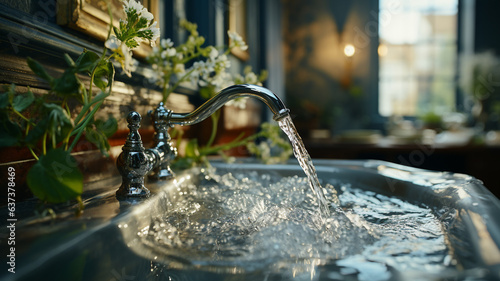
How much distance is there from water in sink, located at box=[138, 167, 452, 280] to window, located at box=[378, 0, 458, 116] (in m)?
3.19

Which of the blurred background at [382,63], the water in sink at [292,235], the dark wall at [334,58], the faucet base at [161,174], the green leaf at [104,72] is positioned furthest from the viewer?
the dark wall at [334,58]

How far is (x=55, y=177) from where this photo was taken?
42 centimetres

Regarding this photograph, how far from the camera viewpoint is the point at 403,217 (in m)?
0.63

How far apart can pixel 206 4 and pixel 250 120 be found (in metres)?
0.67

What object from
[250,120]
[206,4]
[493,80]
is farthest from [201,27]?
[493,80]

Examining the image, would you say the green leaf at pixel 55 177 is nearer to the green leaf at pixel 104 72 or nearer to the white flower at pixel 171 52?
the green leaf at pixel 104 72

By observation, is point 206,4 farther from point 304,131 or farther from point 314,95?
point 314,95

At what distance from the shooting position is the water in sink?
0.39m

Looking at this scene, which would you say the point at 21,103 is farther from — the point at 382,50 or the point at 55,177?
the point at 382,50

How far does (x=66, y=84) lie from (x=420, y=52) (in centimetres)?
378

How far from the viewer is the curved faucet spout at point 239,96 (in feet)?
2.07

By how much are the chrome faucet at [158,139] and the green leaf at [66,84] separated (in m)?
0.15

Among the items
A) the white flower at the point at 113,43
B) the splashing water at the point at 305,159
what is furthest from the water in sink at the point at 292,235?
the white flower at the point at 113,43

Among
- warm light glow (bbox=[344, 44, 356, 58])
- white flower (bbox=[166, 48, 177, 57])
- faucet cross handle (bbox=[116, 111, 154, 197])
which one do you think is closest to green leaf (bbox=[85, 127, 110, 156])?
faucet cross handle (bbox=[116, 111, 154, 197])
